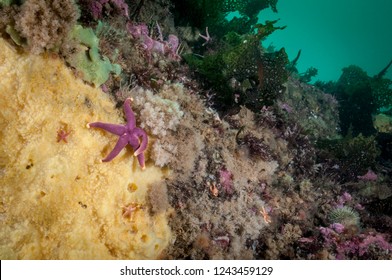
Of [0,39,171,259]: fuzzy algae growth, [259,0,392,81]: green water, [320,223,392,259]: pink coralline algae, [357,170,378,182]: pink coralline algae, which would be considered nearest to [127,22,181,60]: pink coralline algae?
[0,39,171,259]: fuzzy algae growth

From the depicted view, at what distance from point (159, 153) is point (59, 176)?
5.20 feet

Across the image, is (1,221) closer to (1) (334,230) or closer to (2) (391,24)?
(1) (334,230)

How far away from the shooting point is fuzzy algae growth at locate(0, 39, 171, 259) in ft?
12.3

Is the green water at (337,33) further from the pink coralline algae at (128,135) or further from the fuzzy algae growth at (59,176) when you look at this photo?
the fuzzy algae growth at (59,176)

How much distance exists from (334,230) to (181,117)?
4517 millimetres

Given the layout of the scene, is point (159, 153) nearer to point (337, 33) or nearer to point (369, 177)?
point (369, 177)

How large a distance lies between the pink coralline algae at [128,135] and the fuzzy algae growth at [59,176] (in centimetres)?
25

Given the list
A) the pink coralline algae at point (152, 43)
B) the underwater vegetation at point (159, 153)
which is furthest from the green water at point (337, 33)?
the pink coralline algae at point (152, 43)

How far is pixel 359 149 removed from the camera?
8805 millimetres

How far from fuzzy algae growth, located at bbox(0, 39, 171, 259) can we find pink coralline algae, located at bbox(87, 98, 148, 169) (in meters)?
0.25

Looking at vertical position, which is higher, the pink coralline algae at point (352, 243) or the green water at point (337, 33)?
the green water at point (337, 33)

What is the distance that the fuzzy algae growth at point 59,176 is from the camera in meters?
3.74

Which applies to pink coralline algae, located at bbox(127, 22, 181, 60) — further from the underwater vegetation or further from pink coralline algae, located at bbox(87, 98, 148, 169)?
pink coralline algae, located at bbox(87, 98, 148, 169)
